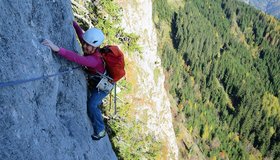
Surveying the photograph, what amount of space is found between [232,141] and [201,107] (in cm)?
1775

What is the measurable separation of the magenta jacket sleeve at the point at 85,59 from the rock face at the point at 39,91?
21 cm

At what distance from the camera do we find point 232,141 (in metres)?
140

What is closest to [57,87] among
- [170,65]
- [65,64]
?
[65,64]

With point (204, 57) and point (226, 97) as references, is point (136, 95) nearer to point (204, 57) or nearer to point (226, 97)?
point (226, 97)

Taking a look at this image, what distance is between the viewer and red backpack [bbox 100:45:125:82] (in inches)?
311

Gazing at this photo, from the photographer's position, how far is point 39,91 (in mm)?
6055

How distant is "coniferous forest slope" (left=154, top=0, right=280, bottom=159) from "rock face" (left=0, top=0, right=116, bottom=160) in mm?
121730

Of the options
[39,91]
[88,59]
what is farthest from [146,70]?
[39,91]

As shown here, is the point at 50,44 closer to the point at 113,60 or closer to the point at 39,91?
the point at 39,91

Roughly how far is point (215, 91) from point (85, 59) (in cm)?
15886

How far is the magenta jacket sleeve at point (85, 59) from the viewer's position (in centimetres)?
687

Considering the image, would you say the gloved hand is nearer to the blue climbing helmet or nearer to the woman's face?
the blue climbing helmet

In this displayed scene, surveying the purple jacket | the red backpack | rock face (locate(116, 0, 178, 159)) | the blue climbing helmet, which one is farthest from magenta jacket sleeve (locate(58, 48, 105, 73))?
rock face (locate(116, 0, 178, 159))

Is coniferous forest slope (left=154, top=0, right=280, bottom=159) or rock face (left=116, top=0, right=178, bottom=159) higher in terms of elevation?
rock face (left=116, top=0, right=178, bottom=159)
